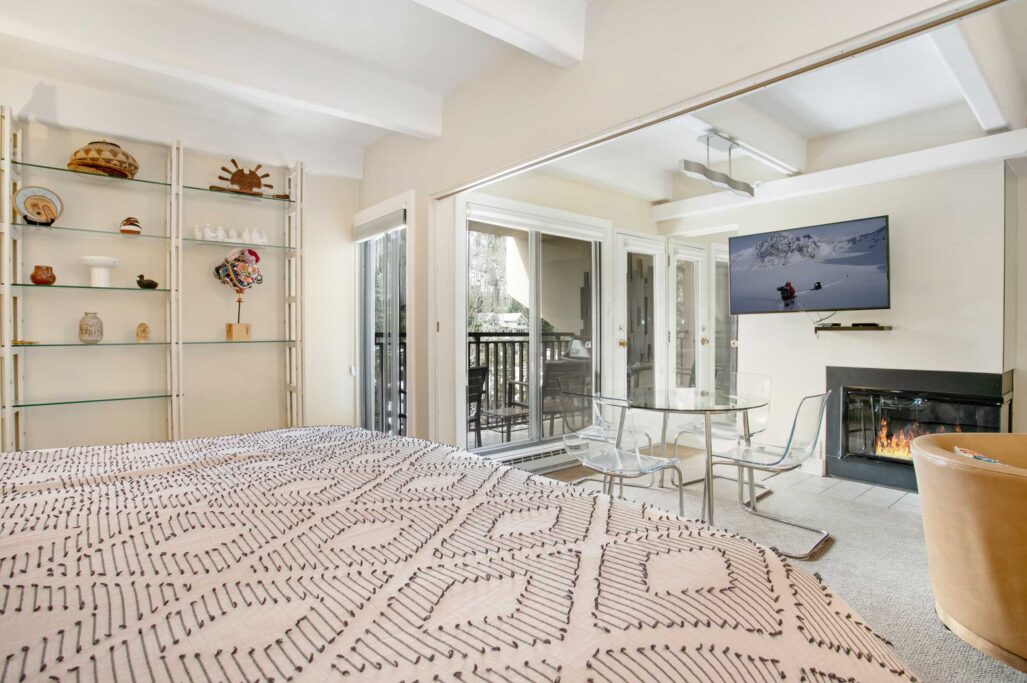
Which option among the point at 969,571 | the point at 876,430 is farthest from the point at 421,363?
the point at 876,430

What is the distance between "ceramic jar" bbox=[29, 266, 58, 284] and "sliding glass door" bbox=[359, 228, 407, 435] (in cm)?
194

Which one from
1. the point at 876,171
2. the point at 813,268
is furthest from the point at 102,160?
the point at 876,171

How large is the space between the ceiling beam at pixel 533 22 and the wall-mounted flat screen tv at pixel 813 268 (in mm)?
2558

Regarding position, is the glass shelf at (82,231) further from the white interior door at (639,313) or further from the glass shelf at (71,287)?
the white interior door at (639,313)

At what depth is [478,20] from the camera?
2.09 m

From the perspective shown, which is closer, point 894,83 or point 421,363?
point 894,83

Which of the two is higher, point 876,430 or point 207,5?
point 207,5

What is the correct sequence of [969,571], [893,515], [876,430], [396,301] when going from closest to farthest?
[969,571]
[893,515]
[876,430]
[396,301]

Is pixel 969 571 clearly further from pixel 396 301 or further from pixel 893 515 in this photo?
pixel 396 301

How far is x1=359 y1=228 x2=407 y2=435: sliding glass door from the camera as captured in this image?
4.06 m

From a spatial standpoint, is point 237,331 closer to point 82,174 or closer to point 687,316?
point 82,174

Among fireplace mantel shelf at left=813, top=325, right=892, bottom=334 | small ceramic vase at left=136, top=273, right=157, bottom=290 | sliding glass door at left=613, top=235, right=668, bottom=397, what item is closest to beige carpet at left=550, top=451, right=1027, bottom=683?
fireplace mantel shelf at left=813, top=325, right=892, bottom=334

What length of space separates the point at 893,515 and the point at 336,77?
4.17 metres

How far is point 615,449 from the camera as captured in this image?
2.81 m
